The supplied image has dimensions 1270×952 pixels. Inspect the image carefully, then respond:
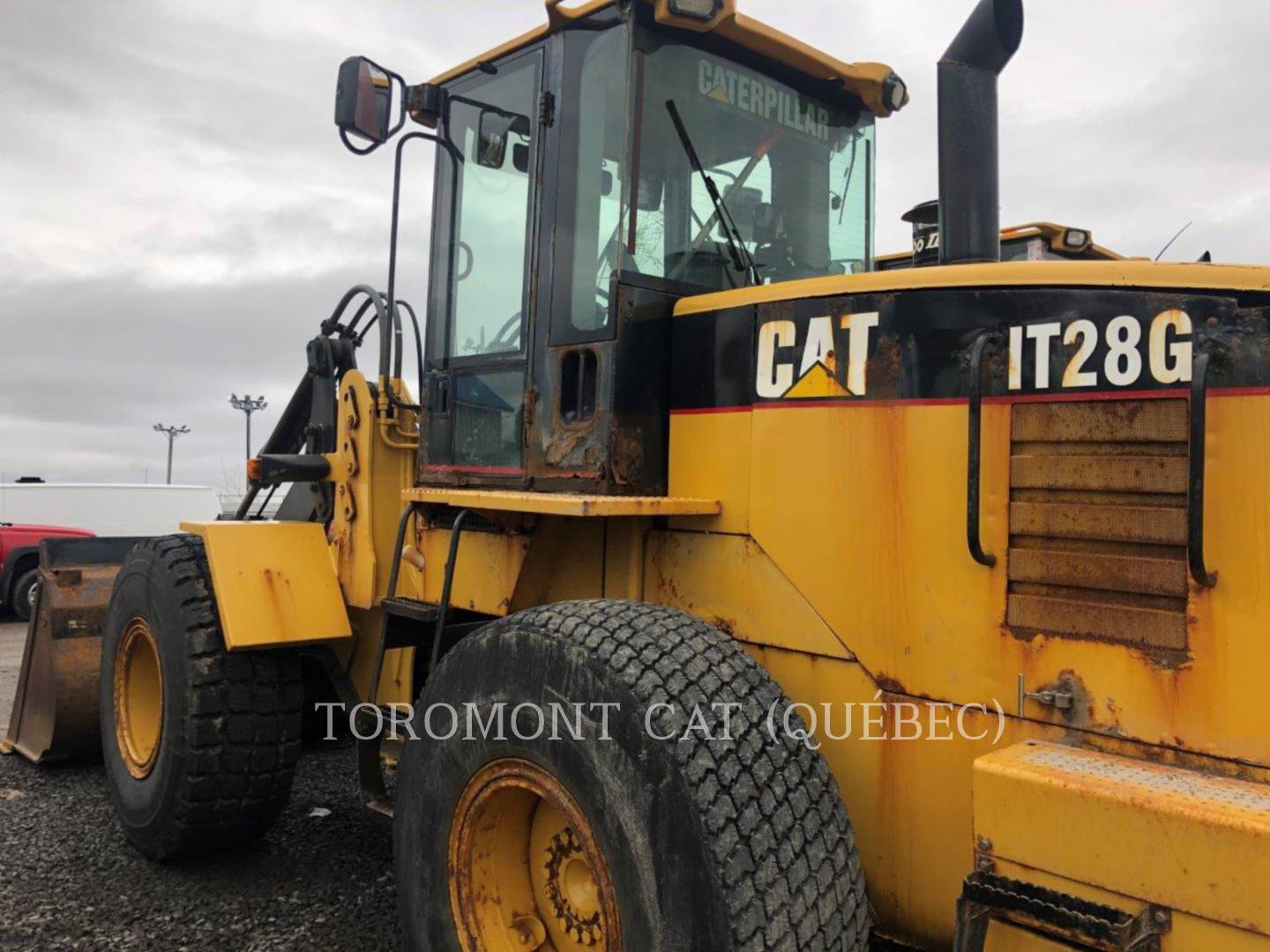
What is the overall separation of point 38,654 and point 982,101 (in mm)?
5371

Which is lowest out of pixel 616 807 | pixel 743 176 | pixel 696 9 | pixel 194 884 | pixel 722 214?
pixel 194 884

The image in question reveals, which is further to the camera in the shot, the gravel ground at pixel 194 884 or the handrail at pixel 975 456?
the gravel ground at pixel 194 884

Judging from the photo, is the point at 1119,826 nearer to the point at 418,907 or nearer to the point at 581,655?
the point at 581,655

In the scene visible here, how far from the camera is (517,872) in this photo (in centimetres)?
284

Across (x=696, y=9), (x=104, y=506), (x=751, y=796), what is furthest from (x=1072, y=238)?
(x=104, y=506)

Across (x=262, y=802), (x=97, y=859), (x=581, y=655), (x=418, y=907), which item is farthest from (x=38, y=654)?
(x=581, y=655)

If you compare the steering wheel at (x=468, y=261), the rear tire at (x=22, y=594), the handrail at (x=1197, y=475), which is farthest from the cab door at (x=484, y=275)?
the rear tire at (x=22, y=594)

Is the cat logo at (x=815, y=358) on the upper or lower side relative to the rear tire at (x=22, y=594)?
upper

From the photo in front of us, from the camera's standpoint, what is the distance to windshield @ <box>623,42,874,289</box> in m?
3.23

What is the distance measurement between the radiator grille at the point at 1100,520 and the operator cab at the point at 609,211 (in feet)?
3.67

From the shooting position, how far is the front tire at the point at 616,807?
223cm

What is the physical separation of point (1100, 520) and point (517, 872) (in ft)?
5.58

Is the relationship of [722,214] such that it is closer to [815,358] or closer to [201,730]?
[815,358]

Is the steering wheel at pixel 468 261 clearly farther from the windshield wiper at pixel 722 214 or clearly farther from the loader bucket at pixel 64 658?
the loader bucket at pixel 64 658
